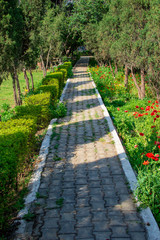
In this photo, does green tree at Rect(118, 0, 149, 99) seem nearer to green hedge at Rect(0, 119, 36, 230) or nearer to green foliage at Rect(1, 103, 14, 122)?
green foliage at Rect(1, 103, 14, 122)

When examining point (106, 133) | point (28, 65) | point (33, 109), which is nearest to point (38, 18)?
point (28, 65)

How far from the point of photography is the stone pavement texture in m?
3.34

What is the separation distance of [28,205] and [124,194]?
1628 millimetres

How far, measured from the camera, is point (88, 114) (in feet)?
30.9

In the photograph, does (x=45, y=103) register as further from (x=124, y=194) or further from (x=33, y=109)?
(x=124, y=194)

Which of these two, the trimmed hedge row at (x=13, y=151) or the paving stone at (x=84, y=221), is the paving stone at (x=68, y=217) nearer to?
the paving stone at (x=84, y=221)

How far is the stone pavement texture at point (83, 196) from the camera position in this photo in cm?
334

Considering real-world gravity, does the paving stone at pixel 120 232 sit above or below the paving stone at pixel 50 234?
below

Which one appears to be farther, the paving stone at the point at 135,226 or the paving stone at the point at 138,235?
the paving stone at the point at 135,226

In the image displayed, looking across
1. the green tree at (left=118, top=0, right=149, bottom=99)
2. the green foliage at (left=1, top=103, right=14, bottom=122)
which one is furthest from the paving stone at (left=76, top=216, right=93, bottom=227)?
the green tree at (left=118, top=0, right=149, bottom=99)

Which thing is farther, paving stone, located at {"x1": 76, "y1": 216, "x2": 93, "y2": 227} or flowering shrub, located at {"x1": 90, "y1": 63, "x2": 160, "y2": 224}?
flowering shrub, located at {"x1": 90, "y1": 63, "x2": 160, "y2": 224}

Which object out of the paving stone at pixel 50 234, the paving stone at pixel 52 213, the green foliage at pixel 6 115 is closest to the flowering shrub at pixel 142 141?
the paving stone at pixel 52 213

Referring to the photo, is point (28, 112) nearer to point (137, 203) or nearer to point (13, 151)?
point (13, 151)

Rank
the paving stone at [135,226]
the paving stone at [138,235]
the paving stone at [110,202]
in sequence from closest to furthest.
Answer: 1. the paving stone at [138,235]
2. the paving stone at [135,226]
3. the paving stone at [110,202]
